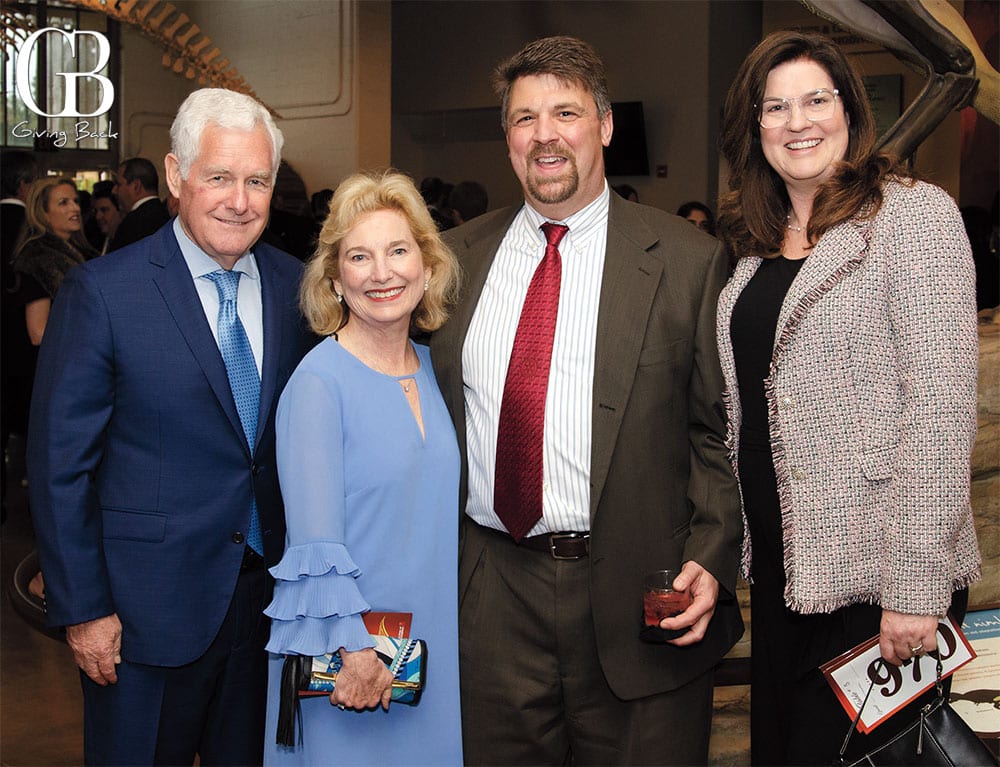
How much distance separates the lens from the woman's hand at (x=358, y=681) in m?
2.03

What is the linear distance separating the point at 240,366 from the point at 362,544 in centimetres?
47

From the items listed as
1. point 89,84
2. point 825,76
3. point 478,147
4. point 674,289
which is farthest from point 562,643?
point 478,147

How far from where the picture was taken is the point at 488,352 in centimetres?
235

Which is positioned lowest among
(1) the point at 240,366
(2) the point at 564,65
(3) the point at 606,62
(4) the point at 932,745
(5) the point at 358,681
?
(4) the point at 932,745

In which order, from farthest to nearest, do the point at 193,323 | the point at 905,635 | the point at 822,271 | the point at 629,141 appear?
1. the point at 629,141
2. the point at 193,323
3. the point at 822,271
4. the point at 905,635

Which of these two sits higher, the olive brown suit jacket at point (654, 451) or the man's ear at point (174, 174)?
the man's ear at point (174, 174)

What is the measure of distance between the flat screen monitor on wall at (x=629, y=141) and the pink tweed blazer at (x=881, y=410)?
9481mm

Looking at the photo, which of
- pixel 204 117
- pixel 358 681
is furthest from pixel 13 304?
pixel 358 681

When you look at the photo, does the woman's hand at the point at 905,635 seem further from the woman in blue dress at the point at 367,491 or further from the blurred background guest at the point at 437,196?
the blurred background guest at the point at 437,196

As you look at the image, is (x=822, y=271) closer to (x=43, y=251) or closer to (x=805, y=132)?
(x=805, y=132)

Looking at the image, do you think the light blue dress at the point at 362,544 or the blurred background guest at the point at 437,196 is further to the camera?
the blurred background guest at the point at 437,196

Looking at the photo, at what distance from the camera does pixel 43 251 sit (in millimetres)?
5750

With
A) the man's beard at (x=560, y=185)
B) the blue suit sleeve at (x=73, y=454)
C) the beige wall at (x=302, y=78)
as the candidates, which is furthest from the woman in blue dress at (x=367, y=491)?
the beige wall at (x=302, y=78)

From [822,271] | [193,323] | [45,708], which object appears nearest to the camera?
[822,271]
